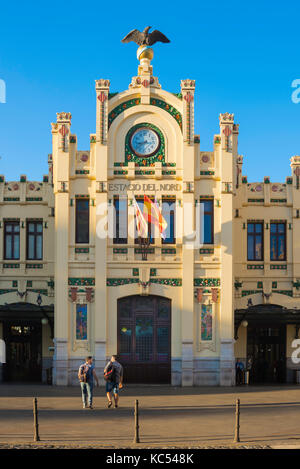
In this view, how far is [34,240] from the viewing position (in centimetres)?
3791

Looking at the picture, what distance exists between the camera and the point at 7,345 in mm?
37844

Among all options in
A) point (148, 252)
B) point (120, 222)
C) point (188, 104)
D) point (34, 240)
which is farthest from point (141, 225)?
point (34, 240)

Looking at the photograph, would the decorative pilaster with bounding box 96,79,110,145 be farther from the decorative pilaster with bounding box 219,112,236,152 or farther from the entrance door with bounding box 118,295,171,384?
the entrance door with bounding box 118,295,171,384

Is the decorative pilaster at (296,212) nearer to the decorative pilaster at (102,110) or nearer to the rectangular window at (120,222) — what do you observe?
the rectangular window at (120,222)

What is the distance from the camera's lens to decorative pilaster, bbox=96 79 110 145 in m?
34.4

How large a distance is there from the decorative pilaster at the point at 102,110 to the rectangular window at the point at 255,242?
9.39 metres

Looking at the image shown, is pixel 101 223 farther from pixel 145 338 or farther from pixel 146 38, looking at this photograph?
pixel 146 38

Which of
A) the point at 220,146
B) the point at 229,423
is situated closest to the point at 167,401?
the point at 229,423

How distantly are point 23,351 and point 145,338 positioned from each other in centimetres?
765

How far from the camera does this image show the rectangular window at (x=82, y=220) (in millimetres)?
34594

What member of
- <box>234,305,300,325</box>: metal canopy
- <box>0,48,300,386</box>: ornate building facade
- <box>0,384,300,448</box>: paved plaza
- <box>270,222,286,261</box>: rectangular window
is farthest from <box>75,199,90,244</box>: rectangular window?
<box>270,222,286,261</box>: rectangular window

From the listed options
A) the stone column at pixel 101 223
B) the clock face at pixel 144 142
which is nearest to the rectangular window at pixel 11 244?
the stone column at pixel 101 223

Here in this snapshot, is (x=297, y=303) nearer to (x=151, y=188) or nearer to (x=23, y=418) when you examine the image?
(x=151, y=188)

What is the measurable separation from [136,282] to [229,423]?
12.8 m
